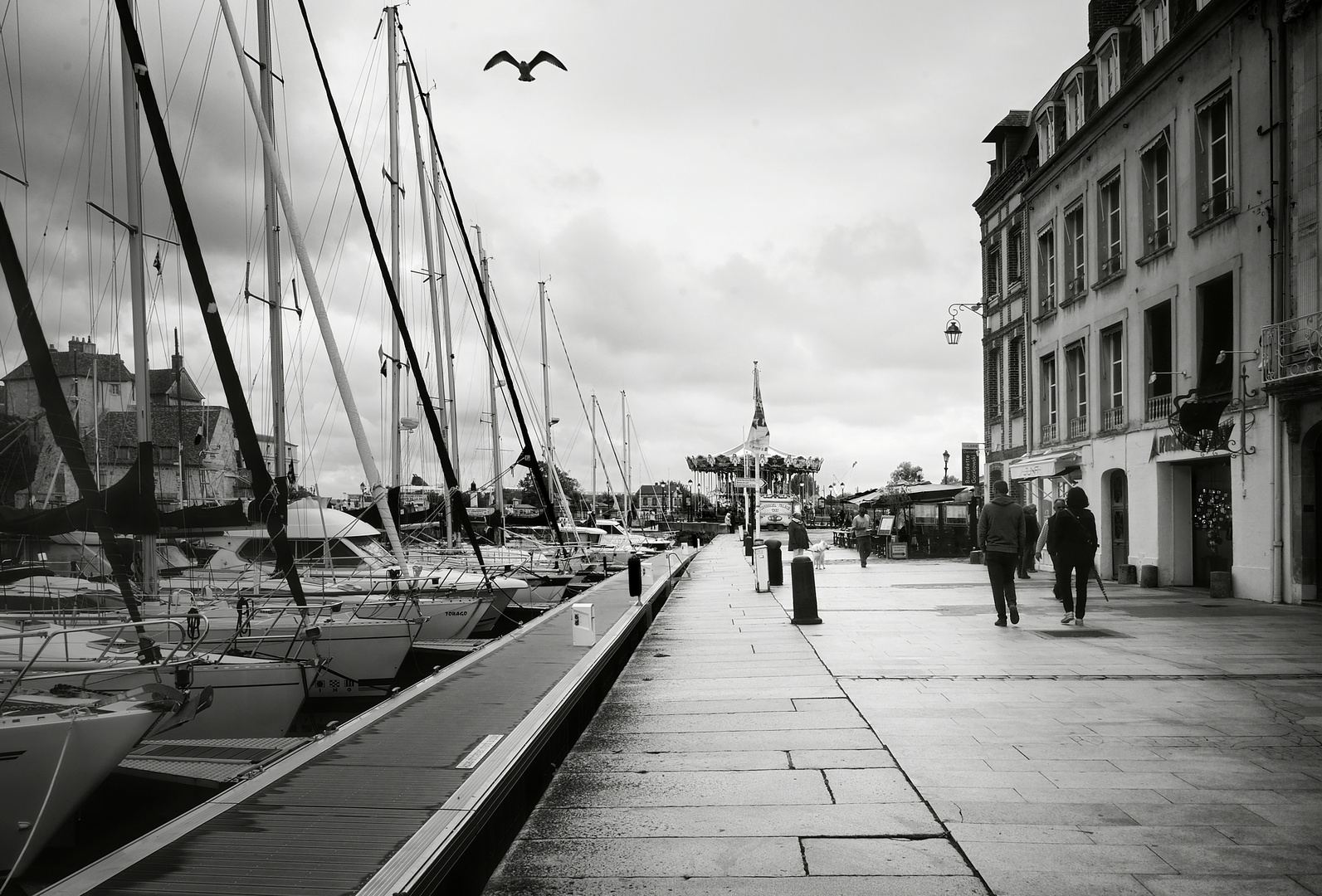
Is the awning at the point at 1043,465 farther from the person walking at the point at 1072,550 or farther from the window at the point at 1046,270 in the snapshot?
the person walking at the point at 1072,550

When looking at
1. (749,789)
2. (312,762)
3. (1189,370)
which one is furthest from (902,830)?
(1189,370)

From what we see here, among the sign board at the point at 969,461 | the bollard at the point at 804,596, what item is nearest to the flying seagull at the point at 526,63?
the bollard at the point at 804,596

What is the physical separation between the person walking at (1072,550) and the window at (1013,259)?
17482mm

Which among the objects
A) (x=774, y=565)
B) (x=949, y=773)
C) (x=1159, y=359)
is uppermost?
(x=1159, y=359)

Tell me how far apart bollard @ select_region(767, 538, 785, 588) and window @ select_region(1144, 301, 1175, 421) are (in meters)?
8.42

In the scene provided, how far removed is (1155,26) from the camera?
2148 cm

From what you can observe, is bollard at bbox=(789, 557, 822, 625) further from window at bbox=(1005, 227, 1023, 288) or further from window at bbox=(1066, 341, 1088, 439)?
window at bbox=(1005, 227, 1023, 288)

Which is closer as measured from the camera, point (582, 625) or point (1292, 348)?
point (582, 625)

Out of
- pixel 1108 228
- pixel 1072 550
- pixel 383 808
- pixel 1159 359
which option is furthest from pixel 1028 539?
pixel 383 808

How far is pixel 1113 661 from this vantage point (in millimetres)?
10852

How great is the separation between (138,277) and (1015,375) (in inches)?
981

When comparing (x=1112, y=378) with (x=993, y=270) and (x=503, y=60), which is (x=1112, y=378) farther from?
(x=503, y=60)

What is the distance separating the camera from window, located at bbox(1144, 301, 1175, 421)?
2111 cm

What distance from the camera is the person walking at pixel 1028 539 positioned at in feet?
82.2
